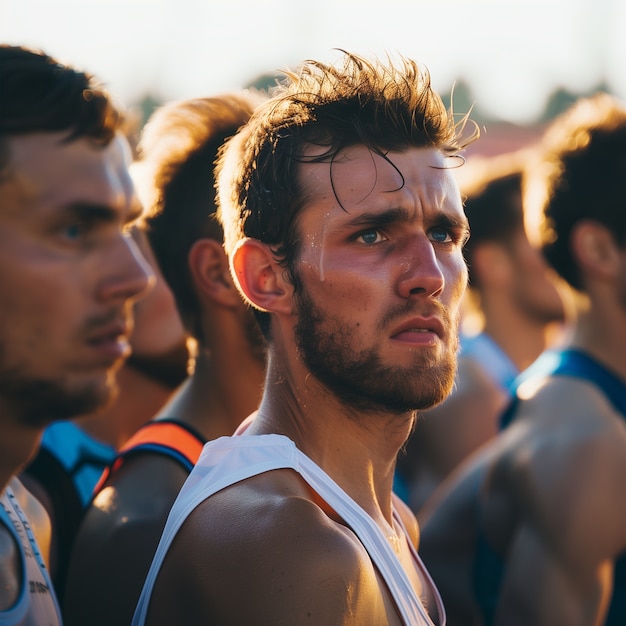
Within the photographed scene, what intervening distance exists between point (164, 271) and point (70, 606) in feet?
4.62

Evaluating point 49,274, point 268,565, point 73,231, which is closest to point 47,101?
point 73,231

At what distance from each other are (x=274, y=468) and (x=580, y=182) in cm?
301

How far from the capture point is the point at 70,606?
9.36ft

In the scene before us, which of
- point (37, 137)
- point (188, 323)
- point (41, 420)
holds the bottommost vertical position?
point (188, 323)

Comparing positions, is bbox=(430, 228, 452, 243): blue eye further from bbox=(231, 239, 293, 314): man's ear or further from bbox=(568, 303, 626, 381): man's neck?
bbox=(568, 303, 626, 381): man's neck

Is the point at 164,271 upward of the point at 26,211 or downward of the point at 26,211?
downward

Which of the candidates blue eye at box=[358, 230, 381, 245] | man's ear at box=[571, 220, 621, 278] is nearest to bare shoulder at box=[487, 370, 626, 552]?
man's ear at box=[571, 220, 621, 278]

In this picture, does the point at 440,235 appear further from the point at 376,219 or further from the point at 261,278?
the point at 261,278

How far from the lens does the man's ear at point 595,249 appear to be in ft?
14.8

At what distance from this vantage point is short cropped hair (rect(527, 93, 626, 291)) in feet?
15.0

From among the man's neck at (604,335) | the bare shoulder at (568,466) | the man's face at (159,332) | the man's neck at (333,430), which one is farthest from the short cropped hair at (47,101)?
the man's neck at (604,335)

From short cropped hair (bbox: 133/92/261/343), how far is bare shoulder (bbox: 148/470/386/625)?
1497 millimetres

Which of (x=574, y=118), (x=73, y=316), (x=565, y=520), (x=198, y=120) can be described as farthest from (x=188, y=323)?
(x=574, y=118)

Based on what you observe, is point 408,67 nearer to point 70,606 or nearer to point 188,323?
point 188,323
